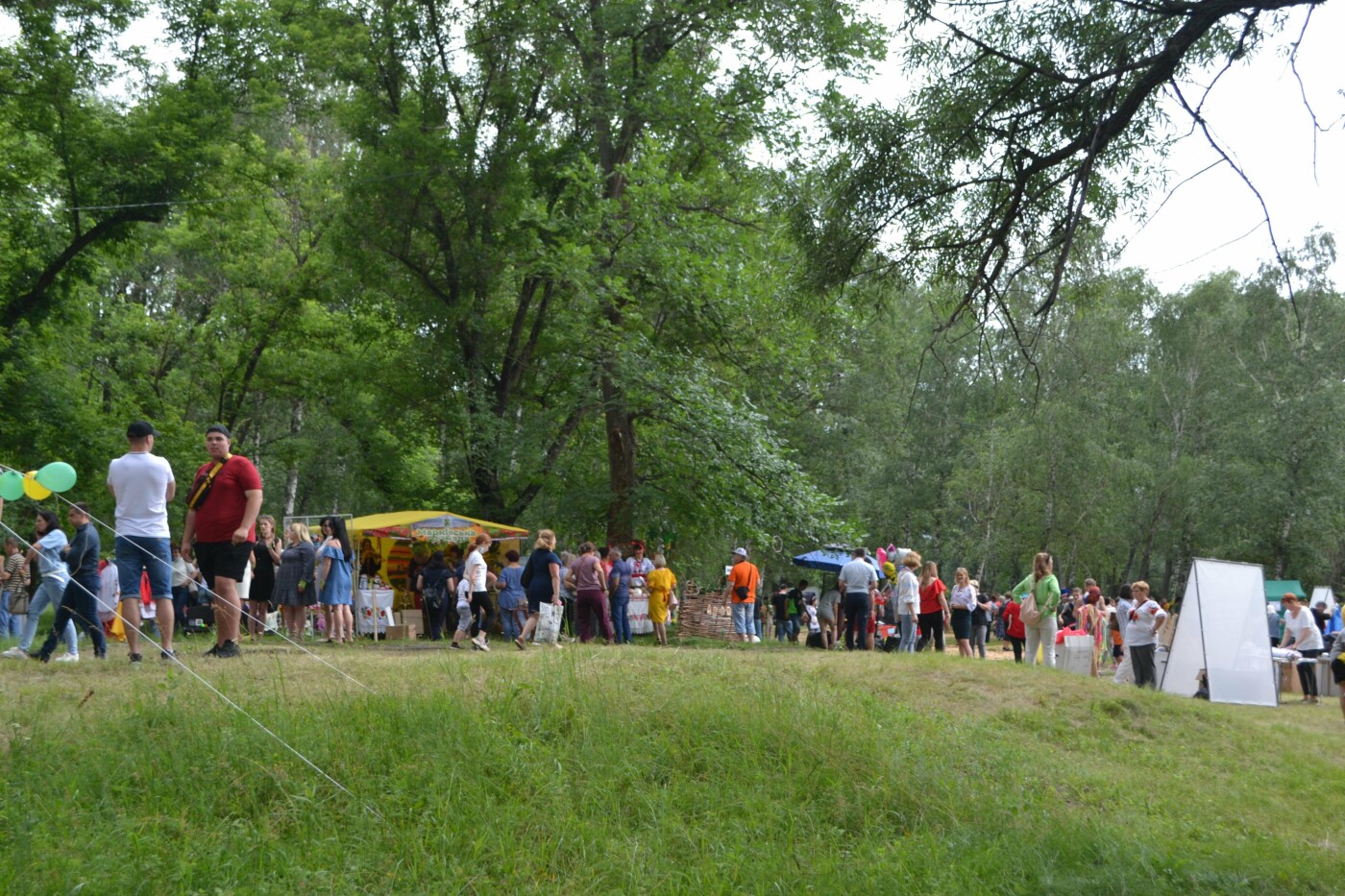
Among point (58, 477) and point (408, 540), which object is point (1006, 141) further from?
point (408, 540)

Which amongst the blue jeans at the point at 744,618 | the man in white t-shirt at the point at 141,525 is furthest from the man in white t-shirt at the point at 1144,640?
the man in white t-shirt at the point at 141,525

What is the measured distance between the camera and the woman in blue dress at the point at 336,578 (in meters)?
14.6

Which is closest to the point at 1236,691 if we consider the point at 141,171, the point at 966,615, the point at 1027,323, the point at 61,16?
the point at 966,615

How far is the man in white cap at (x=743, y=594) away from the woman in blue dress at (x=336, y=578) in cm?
660

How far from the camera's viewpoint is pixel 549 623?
13977mm

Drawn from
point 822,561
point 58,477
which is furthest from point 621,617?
point 58,477

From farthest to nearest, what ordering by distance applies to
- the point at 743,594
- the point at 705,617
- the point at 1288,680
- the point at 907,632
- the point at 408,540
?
the point at 705,617 < the point at 408,540 < the point at 743,594 < the point at 1288,680 < the point at 907,632

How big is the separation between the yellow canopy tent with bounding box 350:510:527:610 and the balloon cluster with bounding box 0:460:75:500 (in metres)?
11.1

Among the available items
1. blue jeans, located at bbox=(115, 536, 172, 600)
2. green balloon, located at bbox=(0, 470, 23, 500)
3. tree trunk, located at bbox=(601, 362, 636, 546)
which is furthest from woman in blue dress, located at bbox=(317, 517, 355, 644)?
tree trunk, located at bbox=(601, 362, 636, 546)

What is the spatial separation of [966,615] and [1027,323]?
9748 millimetres

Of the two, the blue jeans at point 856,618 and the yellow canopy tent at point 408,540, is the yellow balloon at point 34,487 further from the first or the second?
the blue jeans at point 856,618

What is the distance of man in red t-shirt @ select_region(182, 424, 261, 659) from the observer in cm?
878

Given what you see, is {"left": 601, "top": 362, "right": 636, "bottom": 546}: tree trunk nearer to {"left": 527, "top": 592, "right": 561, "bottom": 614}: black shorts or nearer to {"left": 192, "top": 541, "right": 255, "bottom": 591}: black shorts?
{"left": 527, "top": 592, "right": 561, "bottom": 614}: black shorts

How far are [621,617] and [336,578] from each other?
4.87m
